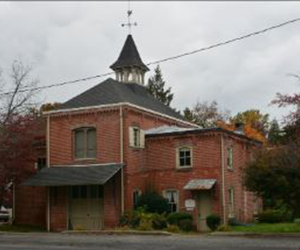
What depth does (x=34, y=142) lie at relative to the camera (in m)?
41.1

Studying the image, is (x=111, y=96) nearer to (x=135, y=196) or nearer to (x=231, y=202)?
(x=135, y=196)

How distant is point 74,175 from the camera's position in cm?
3822

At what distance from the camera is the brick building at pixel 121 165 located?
37.8 metres

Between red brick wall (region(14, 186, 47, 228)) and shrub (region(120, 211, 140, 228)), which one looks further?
red brick wall (region(14, 186, 47, 228))

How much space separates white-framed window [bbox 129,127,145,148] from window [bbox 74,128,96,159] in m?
2.46

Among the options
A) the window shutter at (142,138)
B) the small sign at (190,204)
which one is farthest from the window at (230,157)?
the window shutter at (142,138)

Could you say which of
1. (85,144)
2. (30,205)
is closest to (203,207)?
A: (85,144)

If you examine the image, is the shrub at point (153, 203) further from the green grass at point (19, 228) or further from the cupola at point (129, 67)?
the cupola at point (129, 67)

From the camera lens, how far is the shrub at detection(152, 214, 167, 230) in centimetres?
3502

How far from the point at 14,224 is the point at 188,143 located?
13.0 m

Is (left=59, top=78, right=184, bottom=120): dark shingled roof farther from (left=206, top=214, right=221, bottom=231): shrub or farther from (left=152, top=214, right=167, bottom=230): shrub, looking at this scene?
(left=206, top=214, right=221, bottom=231): shrub

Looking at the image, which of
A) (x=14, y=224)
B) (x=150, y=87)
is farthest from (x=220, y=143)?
(x=150, y=87)

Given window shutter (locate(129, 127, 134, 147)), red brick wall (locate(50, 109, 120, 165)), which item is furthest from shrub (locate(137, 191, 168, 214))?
window shutter (locate(129, 127, 134, 147))

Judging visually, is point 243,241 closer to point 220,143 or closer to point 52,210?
point 220,143
